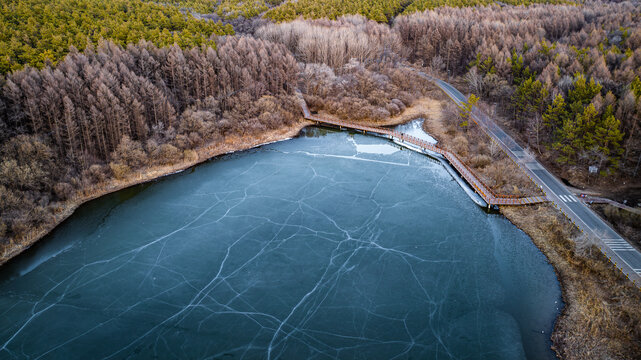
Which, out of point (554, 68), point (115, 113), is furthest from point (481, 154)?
point (115, 113)

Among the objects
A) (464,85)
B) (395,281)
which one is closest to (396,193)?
(395,281)

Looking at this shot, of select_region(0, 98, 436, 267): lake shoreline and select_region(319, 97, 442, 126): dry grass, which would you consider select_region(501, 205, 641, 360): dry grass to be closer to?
select_region(319, 97, 442, 126): dry grass

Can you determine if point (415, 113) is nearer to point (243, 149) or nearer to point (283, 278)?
point (243, 149)

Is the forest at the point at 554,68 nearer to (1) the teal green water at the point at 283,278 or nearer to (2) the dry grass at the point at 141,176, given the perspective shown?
(1) the teal green water at the point at 283,278

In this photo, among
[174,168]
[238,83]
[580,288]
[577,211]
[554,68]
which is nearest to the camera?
[580,288]

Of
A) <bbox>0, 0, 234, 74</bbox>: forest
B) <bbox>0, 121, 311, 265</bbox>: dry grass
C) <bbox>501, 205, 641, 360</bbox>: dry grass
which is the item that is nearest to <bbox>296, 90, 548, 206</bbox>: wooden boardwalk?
<bbox>501, 205, 641, 360</bbox>: dry grass

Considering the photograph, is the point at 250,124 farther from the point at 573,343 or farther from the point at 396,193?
the point at 573,343
